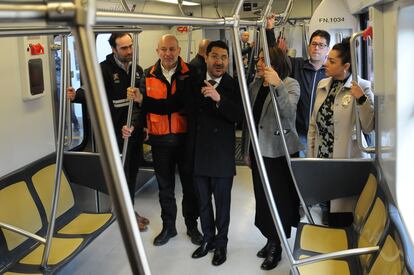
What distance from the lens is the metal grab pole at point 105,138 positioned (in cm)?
74

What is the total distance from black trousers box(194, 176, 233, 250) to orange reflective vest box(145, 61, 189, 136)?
1.42ft

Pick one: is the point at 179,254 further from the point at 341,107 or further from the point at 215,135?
the point at 341,107

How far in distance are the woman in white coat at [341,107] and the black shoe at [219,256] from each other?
1.05m

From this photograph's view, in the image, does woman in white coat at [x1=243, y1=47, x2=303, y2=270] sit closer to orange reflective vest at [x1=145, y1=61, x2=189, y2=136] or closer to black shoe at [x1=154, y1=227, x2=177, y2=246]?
orange reflective vest at [x1=145, y1=61, x2=189, y2=136]

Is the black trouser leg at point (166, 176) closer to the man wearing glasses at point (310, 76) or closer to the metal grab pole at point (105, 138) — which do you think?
the man wearing glasses at point (310, 76)

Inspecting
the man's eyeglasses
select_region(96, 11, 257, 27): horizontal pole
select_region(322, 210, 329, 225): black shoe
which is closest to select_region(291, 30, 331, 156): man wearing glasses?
the man's eyeglasses

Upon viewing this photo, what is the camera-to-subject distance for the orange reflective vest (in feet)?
11.2

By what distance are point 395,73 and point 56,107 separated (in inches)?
98.0

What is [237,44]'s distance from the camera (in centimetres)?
169

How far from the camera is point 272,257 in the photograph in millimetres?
3270

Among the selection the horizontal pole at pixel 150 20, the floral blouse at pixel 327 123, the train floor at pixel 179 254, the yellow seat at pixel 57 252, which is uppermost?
the horizontal pole at pixel 150 20

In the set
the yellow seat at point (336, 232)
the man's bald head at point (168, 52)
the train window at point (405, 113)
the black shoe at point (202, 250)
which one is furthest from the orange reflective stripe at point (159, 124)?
the train window at point (405, 113)

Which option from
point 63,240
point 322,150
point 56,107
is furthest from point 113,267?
point 322,150

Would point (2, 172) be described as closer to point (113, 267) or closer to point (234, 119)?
point (113, 267)
